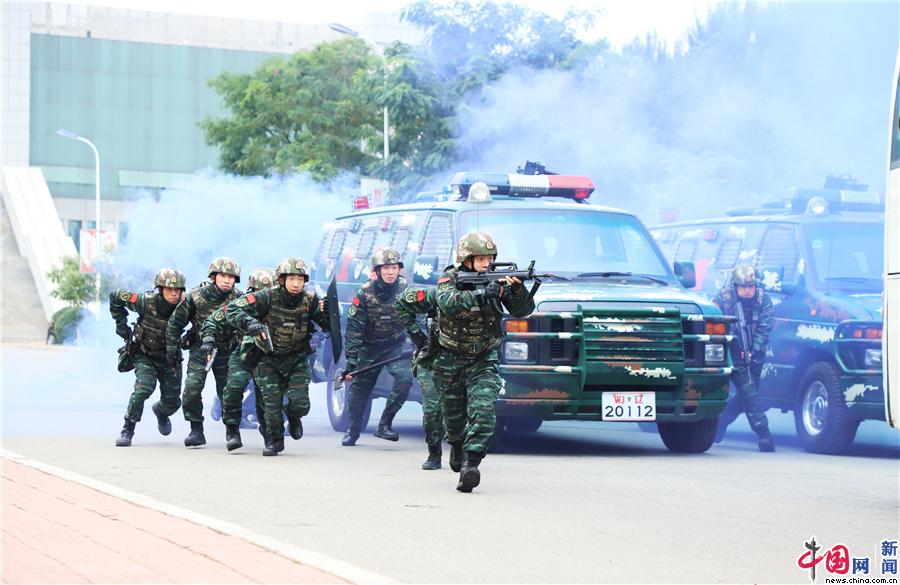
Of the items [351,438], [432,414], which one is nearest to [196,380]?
[351,438]

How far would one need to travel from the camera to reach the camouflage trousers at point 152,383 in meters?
14.7

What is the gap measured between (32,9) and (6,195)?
19.9 m

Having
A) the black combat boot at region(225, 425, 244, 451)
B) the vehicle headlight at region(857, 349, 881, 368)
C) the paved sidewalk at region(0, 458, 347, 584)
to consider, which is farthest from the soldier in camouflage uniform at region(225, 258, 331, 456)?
the vehicle headlight at region(857, 349, 881, 368)

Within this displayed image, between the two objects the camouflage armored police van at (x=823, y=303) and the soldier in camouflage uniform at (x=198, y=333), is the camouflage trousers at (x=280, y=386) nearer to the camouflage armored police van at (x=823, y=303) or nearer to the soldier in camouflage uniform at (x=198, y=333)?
the soldier in camouflage uniform at (x=198, y=333)

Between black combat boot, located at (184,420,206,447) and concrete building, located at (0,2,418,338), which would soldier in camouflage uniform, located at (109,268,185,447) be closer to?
black combat boot, located at (184,420,206,447)

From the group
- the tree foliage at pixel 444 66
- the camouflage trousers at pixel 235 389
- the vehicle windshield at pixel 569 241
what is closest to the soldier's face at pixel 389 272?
the vehicle windshield at pixel 569 241

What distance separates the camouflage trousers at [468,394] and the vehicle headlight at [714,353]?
3.06 m

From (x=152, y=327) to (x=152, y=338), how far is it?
0.35 feet

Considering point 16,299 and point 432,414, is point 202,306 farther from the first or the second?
point 16,299

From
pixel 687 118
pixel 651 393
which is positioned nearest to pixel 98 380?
pixel 687 118

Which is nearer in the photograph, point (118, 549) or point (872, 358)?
point (118, 549)

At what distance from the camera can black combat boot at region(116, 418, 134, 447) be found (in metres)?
14.6

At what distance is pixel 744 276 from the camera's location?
49.7 ft

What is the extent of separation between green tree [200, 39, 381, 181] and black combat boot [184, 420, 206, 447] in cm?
2870
